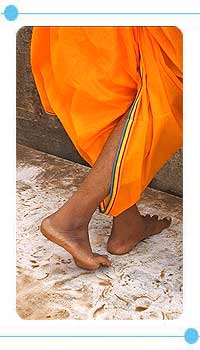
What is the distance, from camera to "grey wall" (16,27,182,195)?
8.49ft

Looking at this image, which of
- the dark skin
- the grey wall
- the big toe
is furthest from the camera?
the grey wall

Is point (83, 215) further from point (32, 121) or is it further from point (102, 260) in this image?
point (32, 121)

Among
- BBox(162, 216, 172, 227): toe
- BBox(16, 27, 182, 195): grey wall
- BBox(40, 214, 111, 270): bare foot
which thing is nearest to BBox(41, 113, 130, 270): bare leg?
BBox(40, 214, 111, 270): bare foot

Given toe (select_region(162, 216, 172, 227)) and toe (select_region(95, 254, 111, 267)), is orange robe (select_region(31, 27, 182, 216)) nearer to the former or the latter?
toe (select_region(95, 254, 111, 267))

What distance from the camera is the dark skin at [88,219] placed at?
192cm

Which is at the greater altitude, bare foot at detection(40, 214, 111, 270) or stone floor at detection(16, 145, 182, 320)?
bare foot at detection(40, 214, 111, 270)

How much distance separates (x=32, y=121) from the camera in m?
2.68

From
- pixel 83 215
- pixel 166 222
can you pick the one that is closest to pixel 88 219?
pixel 83 215

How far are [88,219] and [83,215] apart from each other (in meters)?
0.02

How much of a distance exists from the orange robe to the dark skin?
0.03 m

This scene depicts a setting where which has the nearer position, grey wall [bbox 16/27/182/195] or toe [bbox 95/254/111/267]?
toe [bbox 95/254/111/267]
